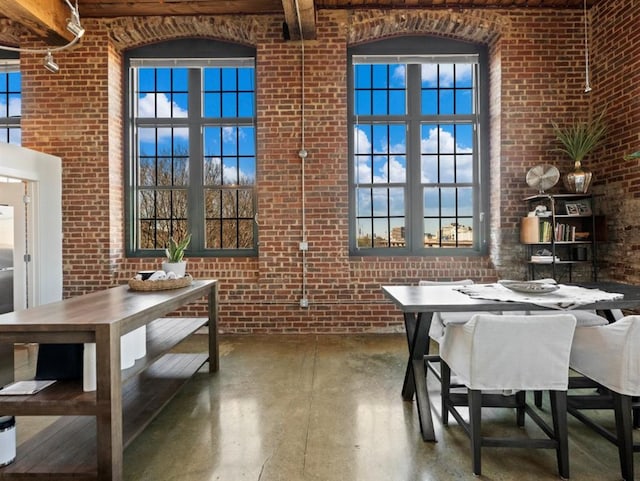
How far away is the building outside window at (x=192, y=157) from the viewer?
15.8 ft

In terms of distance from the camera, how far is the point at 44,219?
429cm

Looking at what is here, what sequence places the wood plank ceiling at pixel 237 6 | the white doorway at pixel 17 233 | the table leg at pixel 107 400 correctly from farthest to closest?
1. the wood plank ceiling at pixel 237 6
2. the white doorway at pixel 17 233
3. the table leg at pixel 107 400

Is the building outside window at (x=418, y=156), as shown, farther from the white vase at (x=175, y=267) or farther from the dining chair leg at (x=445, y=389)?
the dining chair leg at (x=445, y=389)

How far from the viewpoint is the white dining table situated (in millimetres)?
2176

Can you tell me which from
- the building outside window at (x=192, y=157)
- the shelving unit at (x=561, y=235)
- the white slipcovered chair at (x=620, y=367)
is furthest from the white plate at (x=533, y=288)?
the building outside window at (x=192, y=157)

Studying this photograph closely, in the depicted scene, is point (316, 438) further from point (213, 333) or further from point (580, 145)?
point (580, 145)

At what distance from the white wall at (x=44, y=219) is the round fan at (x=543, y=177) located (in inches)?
221

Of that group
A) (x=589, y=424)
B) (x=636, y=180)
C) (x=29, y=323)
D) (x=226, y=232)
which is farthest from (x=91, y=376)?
(x=636, y=180)

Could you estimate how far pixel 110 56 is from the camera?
→ 179 inches

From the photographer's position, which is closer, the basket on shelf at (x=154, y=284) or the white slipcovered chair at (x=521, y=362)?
the white slipcovered chair at (x=521, y=362)

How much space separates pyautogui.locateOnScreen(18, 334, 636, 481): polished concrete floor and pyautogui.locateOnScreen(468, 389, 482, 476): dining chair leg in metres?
0.06

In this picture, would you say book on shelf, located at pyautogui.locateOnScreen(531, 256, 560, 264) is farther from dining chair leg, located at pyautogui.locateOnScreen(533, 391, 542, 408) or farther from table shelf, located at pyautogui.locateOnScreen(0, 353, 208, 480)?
table shelf, located at pyautogui.locateOnScreen(0, 353, 208, 480)

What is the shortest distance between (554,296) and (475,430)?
1.05 meters

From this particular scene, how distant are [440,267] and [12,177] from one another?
4898mm
